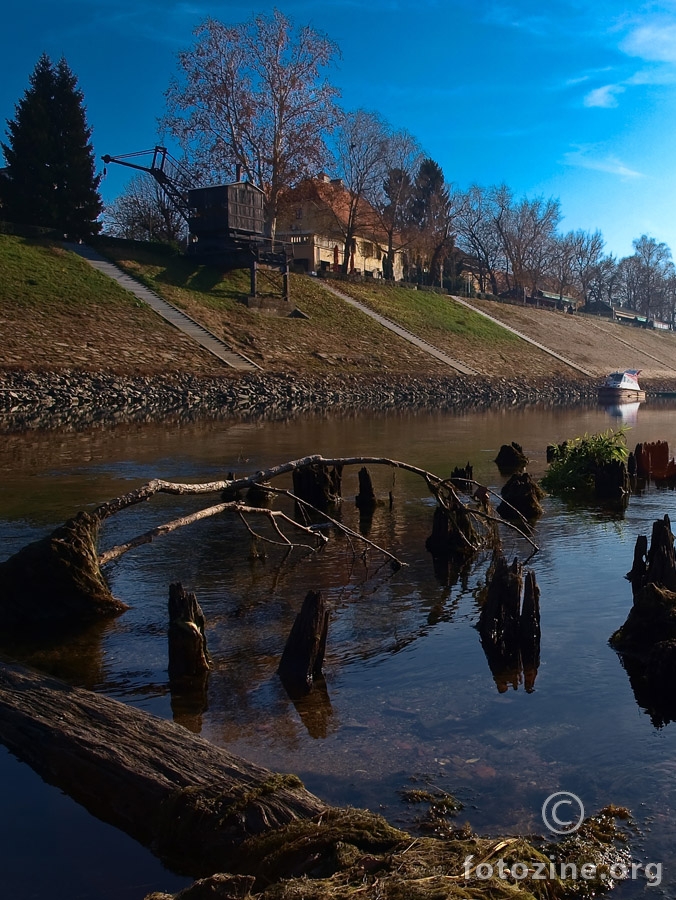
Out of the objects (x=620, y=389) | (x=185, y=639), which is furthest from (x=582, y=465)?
(x=620, y=389)

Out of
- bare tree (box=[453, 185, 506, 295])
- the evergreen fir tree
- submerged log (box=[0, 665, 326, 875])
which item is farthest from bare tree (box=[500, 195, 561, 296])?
submerged log (box=[0, 665, 326, 875])

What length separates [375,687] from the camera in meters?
6.33

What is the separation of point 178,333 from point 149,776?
37.1m

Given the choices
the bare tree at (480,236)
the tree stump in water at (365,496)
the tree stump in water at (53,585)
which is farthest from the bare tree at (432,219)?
the tree stump in water at (53,585)

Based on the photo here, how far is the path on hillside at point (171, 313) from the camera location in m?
40.0

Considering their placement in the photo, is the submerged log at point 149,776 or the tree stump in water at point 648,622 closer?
the submerged log at point 149,776

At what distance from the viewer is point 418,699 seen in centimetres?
608

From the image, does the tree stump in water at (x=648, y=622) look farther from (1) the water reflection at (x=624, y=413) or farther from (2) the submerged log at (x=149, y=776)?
(1) the water reflection at (x=624, y=413)

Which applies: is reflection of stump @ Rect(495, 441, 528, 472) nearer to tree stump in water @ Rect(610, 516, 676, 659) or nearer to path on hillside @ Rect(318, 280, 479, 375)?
tree stump in water @ Rect(610, 516, 676, 659)

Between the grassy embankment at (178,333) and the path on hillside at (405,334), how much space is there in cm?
110

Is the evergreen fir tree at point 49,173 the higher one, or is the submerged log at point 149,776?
the evergreen fir tree at point 49,173

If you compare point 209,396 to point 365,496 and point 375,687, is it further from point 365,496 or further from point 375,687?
point 375,687

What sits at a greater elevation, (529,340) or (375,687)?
(529,340)

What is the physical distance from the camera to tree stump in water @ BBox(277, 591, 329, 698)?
634 centimetres
